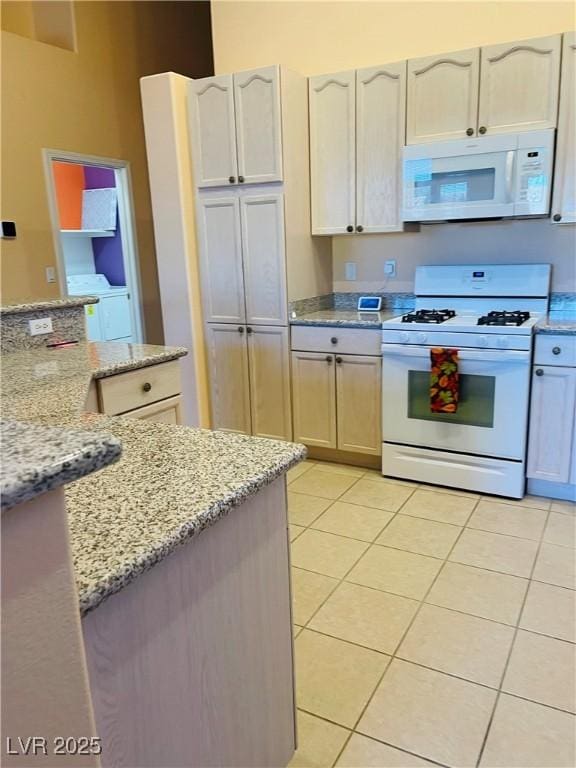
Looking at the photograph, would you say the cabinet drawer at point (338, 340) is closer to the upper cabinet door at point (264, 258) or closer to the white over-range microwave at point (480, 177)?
the upper cabinet door at point (264, 258)

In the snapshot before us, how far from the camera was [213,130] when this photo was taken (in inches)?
135

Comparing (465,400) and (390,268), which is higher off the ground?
(390,268)

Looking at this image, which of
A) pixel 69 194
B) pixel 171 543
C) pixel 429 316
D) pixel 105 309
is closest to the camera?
pixel 171 543

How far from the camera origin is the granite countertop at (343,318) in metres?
3.23

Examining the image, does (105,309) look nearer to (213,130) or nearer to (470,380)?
(213,130)

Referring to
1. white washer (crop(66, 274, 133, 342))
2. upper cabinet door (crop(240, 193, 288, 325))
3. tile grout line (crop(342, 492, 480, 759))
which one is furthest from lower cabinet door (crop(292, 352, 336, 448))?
white washer (crop(66, 274, 133, 342))

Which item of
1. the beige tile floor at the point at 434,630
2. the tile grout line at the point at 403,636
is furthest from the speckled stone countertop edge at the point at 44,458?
the tile grout line at the point at 403,636

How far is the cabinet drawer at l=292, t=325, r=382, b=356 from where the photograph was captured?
10.6 feet

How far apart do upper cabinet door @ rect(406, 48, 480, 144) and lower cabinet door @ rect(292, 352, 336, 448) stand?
1.36 metres

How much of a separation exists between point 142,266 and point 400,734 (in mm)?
4606

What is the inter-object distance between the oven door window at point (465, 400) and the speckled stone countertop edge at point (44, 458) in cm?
255

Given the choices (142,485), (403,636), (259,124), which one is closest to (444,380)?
(403,636)

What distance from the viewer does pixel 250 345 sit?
362 cm

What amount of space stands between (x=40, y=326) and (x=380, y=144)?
2.13m
